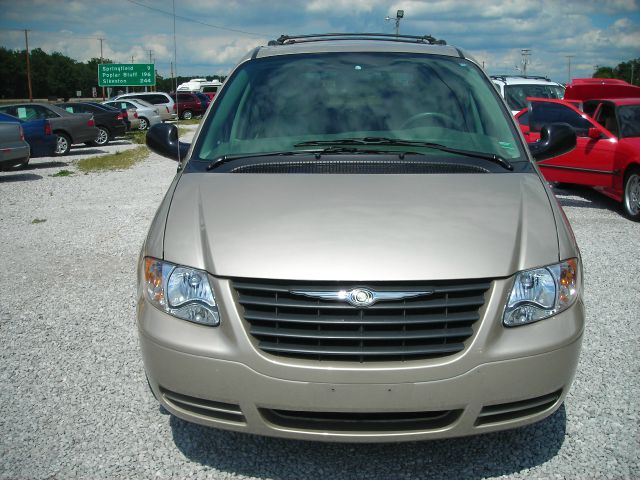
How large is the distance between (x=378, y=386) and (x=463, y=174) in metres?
1.26

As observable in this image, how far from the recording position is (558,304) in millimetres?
2770

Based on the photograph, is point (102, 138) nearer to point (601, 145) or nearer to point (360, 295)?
point (601, 145)

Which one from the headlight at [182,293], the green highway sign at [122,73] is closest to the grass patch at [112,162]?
the headlight at [182,293]

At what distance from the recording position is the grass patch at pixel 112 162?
17.2m

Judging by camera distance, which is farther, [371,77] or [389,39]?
[389,39]

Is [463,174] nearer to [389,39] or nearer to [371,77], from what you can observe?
[371,77]

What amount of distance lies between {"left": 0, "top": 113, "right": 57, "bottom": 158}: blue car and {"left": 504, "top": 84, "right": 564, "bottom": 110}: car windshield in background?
12.6 metres

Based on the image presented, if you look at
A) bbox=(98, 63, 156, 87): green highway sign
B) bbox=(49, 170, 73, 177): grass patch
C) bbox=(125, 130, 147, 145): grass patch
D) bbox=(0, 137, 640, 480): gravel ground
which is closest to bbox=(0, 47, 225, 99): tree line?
bbox=(98, 63, 156, 87): green highway sign

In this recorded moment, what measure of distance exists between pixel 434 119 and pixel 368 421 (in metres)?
1.89

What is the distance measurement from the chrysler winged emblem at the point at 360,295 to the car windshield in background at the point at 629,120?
8585 millimetres

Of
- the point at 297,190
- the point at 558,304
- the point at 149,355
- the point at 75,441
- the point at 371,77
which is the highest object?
the point at 371,77

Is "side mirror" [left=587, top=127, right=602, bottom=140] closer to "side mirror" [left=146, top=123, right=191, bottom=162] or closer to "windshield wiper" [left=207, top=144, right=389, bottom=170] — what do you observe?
"windshield wiper" [left=207, top=144, right=389, bottom=170]

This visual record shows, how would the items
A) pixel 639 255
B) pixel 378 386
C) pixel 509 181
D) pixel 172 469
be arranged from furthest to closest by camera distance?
pixel 639 255, pixel 509 181, pixel 172 469, pixel 378 386

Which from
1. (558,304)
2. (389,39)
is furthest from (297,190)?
(389,39)
